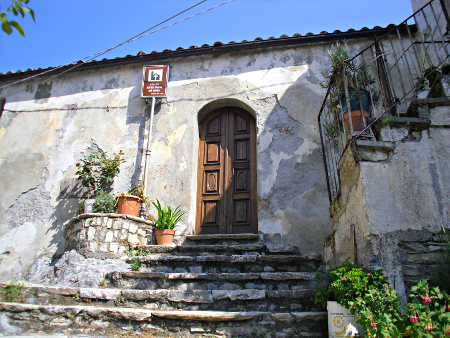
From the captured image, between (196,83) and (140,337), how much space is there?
4613mm

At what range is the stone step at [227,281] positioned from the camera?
3543 mm

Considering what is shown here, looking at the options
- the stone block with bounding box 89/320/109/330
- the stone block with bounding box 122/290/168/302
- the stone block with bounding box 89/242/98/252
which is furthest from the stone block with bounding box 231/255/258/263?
the stone block with bounding box 89/242/98/252

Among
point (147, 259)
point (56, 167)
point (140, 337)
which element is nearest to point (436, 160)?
point (140, 337)

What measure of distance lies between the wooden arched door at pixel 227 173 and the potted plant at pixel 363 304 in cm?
312

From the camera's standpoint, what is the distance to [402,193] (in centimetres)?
295

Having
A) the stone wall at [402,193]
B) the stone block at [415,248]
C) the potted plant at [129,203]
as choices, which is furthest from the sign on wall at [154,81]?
the stone block at [415,248]

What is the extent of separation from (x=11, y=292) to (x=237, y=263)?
236 centimetres

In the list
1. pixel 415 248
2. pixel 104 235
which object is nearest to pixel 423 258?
pixel 415 248

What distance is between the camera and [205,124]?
6.48 m

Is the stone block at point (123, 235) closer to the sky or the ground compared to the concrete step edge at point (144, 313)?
closer to the sky

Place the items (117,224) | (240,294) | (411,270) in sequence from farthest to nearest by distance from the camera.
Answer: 1. (117,224)
2. (240,294)
3. (411,270)

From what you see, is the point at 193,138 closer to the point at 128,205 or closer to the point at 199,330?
the point at 128,205

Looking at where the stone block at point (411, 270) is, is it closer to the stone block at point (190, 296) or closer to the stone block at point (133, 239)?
the stone block at point (190, 296)

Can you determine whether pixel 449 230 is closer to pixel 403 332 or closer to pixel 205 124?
pixel 403 332
